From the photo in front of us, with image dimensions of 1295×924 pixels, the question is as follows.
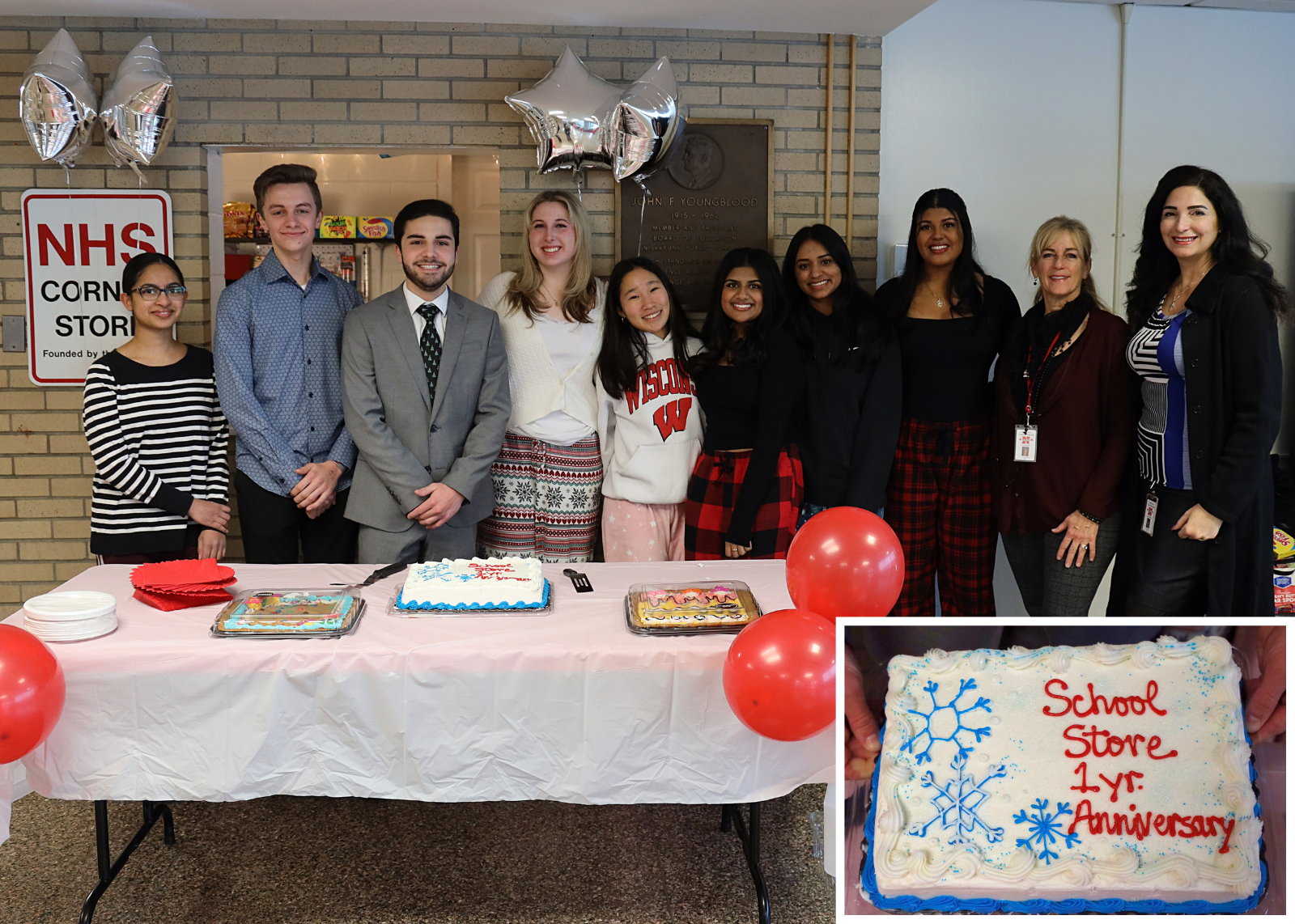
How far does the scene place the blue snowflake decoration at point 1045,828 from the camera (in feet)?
4.28

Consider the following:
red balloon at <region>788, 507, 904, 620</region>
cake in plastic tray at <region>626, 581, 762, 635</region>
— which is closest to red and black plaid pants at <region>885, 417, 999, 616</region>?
cake in plastic tray at <region>626, 581, 762, 635</region>

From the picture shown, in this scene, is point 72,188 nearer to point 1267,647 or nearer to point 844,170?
point 844,170

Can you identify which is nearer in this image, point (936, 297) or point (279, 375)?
point (279, 375)

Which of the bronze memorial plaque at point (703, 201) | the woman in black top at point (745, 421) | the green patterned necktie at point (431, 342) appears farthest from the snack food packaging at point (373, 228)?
the woman in black top at point (745, 421)

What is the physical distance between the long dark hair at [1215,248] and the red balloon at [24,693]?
296 centimetres

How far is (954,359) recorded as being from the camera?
3369mm

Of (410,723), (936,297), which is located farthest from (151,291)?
(936,297)

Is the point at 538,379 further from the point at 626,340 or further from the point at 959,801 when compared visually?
the point at 959,801

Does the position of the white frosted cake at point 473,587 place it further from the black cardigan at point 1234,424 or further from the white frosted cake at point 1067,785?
the black cardigan at point 1234,424

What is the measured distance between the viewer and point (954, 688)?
53.2 inches

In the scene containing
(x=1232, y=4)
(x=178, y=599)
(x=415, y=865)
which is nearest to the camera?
(x=178, y=599)

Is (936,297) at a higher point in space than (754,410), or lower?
higher

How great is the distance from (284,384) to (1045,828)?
9.10 ft

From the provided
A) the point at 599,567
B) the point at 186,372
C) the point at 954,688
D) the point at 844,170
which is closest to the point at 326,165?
the point at 186,372
